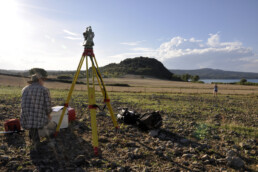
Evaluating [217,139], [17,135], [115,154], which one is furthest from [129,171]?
[17,135]

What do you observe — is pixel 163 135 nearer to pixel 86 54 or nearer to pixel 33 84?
pixel 86 54

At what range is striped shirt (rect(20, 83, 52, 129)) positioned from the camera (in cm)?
446

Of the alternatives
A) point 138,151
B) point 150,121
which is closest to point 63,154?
point 138,151

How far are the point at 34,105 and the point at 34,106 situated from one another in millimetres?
26

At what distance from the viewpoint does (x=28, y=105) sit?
447 cm

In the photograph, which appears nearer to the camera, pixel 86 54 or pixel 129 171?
pixel 129 171

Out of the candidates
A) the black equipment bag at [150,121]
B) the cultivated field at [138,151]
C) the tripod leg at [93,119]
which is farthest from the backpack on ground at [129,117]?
the tripod leg at [93,119]

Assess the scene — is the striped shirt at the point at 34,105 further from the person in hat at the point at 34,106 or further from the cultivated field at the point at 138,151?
the cultivated field at the point at 138,151

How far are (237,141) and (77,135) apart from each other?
16.7 ft

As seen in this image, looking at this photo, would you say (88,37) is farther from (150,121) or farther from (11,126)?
(11,126)

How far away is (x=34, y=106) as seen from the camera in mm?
4465

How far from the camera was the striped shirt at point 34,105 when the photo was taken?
4.46 metres

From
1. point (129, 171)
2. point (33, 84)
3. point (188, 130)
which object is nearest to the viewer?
point (129, 171)

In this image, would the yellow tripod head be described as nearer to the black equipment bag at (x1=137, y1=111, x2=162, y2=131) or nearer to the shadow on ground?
the shadow on ground
